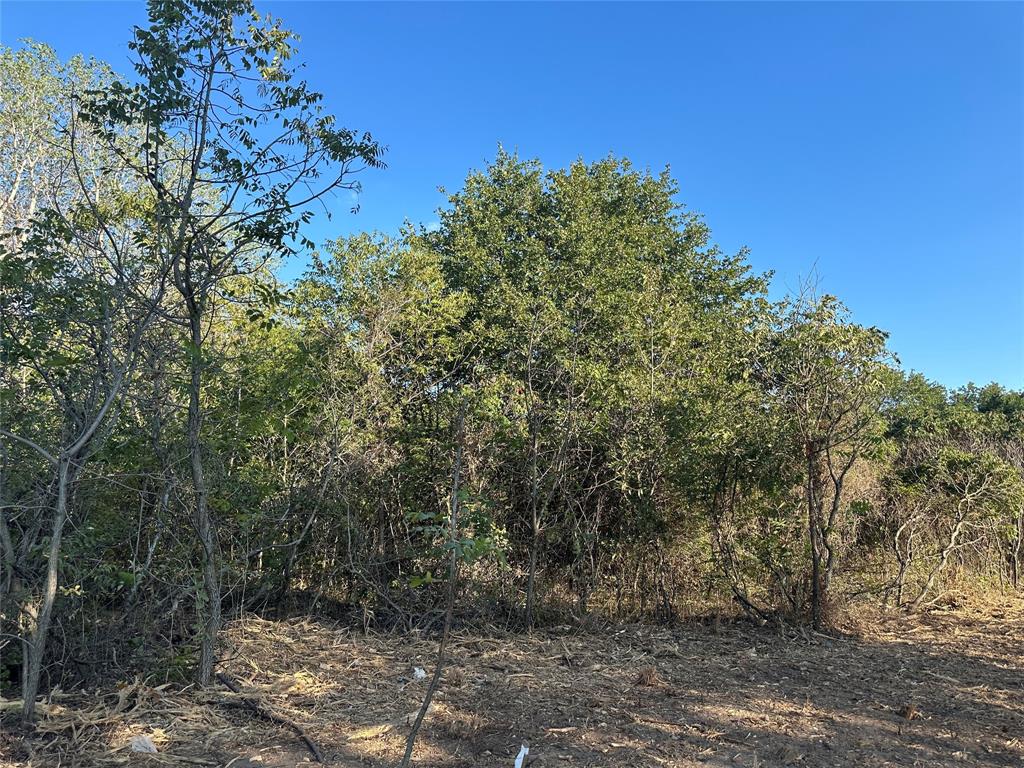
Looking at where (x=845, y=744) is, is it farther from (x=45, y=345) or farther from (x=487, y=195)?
(x=487, y=195)

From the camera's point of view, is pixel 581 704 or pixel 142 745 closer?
pixel 142 745

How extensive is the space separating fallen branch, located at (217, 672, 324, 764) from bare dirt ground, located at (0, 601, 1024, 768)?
0.04 m

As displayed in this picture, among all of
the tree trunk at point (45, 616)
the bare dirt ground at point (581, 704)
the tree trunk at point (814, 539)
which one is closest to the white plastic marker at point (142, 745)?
the bare dirt ground at point (581, 704)

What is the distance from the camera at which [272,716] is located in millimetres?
3828

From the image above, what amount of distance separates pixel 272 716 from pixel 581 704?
1.99 meters

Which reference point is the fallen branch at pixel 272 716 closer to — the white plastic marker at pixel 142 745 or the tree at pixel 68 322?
the white plastic marker at pixel 142 745

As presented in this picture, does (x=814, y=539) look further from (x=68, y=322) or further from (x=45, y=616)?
(x=68, y=322)

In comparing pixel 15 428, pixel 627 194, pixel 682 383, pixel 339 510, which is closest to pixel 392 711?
pixel 339 510

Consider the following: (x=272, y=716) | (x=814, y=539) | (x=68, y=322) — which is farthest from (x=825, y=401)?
(x=68, y=322)

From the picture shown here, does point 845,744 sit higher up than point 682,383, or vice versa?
point 682,383

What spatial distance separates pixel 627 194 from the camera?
1357 cm

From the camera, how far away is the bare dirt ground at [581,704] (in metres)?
3.37

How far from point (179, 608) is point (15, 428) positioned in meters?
1.69

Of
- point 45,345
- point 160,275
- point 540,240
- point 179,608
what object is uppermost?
point 540,240
